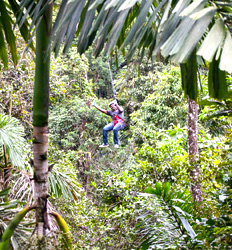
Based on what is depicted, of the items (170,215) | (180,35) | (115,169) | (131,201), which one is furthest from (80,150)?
(180,35)

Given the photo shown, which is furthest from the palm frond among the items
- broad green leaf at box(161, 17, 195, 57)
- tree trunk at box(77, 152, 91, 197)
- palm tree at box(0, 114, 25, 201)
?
tree trunk at box(77, 152, 91, 197)

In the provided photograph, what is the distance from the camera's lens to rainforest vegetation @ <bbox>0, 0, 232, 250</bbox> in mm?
986

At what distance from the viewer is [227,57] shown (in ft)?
2.19

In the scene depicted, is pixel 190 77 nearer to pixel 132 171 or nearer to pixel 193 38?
pixel 193 38

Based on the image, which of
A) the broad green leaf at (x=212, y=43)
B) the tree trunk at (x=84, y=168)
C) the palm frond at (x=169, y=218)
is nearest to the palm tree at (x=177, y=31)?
the broad green leaf at (x=212, y=43)

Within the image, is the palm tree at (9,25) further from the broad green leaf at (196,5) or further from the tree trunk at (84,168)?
the tree trunk at (84,168)

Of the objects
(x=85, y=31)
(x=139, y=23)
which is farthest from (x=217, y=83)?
(x=85, y=31)

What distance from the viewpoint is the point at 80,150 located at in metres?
10.4

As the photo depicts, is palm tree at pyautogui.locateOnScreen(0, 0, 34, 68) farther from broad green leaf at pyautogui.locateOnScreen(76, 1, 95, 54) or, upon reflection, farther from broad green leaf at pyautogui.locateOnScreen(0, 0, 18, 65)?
broad green leaf at pyautogui.locateOnScreen(76, 1, 95, 54)

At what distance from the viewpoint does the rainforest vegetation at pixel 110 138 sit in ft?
3.23

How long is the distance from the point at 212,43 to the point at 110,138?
1076 cm

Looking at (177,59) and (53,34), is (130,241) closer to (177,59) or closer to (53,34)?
(53,34)

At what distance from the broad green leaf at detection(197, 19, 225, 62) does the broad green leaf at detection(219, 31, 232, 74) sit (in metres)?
0.01

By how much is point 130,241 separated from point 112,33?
3.82 metres
